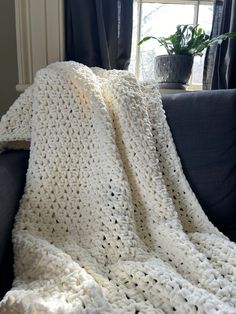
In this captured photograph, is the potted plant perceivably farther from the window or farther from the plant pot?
the window

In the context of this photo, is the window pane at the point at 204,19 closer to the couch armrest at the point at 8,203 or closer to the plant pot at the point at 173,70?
the plant pot at the point at 173,70

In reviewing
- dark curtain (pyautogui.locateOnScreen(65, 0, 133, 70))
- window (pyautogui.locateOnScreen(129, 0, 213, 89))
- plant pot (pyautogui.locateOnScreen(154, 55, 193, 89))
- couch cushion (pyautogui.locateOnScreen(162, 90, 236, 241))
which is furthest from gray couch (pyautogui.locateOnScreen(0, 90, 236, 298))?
window (pyautogui.locateOnScreen(129, 0, 213, 89))

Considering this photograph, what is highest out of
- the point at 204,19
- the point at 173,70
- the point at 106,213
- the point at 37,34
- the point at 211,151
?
the point at 204,19

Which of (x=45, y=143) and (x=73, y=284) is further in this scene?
(x=45, y=143)

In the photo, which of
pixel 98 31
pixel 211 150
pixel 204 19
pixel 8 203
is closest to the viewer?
pixel 8 203

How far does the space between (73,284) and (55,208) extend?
0.24 metres

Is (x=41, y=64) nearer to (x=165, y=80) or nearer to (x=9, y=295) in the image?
(x=165, y=80)

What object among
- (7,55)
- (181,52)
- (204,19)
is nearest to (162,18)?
(204,19)

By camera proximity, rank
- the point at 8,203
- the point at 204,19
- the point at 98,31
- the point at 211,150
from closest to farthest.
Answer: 1. the point at 8,203
2. the point at 211,150
3. the point at 98,31
4. the point at 204,19

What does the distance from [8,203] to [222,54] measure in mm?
1092

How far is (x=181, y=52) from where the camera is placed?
1147mm

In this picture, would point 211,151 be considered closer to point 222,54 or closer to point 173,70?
point 173,70

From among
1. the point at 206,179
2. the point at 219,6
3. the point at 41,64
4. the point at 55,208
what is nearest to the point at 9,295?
the point at 55,208

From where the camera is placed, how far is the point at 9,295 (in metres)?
0.42
